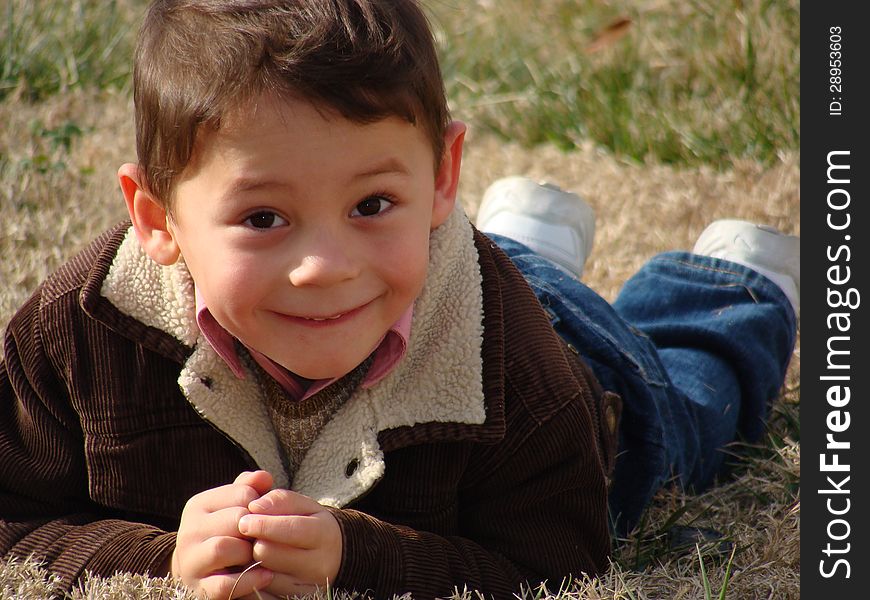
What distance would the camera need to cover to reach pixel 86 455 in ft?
6.67

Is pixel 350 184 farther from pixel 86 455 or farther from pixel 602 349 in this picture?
pixel 602 349

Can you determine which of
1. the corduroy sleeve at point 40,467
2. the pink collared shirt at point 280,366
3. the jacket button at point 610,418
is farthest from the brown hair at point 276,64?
Result: the jacket button at point 610,418

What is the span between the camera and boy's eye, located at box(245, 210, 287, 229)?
5.80ft

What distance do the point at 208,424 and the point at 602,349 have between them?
0.87 m

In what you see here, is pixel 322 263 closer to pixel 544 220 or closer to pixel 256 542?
pixel 256 542

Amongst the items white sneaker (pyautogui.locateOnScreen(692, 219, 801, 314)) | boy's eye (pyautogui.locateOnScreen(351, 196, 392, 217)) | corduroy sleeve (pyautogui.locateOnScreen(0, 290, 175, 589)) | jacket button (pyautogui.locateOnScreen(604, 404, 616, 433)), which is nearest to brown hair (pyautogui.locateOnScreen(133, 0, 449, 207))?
boy's eye (pyautogui.locateOnScreen(351, 196, 392, 217))

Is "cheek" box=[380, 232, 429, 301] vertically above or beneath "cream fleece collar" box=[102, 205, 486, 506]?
above

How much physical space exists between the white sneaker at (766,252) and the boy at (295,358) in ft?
3.46

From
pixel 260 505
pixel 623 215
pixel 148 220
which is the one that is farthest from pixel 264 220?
pixel 623 215

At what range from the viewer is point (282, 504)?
1.79 m

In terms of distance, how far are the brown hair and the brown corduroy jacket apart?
272 mm

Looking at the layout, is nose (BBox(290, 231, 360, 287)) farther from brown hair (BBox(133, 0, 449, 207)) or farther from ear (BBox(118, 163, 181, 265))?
ear (BBox(118, 163, 181, 265))

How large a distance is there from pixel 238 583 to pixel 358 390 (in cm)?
38
